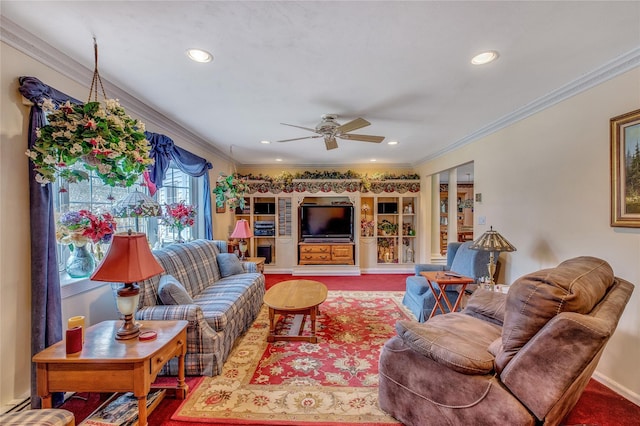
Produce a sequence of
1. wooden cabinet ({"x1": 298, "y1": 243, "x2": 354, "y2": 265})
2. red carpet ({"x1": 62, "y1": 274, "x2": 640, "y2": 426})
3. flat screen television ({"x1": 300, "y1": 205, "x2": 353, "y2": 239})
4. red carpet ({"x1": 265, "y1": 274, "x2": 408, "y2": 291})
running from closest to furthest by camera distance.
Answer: red carpet ({"x1": 62, "y1": 274, "x2": 640, "y2": 426}) → red carpet ({"x1": 265, "y1": 274, "x2": 408, "y2": 291}) → wooden cabinet ({"x1": 298, "y1": 243, "x2": 354, "y2": 265}) → flat screen television ({"x1": 300, "y1": 205, "x2": 353, "y2": 239})

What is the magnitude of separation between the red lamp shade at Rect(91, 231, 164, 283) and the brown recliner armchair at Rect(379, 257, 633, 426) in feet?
5.66


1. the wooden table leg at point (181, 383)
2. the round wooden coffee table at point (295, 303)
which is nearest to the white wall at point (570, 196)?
the round wooden coffee table at point (295, 303)

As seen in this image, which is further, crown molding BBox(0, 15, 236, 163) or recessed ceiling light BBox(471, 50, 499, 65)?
recessed ceiling light BBox(471, 50, 499, 65)

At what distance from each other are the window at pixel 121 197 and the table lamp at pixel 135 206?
14cm

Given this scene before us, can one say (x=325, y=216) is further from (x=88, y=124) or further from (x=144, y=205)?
Answer: (x=88, y=124)

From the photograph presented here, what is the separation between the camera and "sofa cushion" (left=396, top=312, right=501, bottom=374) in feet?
4.63

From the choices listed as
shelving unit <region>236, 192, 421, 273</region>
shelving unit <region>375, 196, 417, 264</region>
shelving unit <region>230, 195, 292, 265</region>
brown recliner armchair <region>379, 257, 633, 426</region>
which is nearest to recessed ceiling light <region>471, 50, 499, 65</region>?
brown recliner armchair <region>379, 257, 633, 426</region>

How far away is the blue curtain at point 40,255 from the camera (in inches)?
66.3

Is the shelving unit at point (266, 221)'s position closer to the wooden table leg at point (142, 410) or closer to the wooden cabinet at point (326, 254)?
the wooden cabinet at point (326, 254)

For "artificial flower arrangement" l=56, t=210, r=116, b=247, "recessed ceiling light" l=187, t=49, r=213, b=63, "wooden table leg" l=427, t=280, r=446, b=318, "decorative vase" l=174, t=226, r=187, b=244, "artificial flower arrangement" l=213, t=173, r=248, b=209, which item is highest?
"recessed ceiling light" l=187, t=49, r=213, b=63

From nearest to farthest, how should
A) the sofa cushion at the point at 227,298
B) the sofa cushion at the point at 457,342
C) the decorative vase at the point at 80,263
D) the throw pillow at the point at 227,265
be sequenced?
the sofa cushion at the point at 457,342 → the decorative vase at the point at 80,263 → the sofa cushion at the point at 227,298 → the throw pillow at the point at 227,265

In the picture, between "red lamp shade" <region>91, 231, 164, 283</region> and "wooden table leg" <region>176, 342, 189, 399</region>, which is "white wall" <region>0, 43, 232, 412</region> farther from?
"wooden table leg" <region>176, 342, 189, 399</region>

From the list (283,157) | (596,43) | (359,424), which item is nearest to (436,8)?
(596,43)

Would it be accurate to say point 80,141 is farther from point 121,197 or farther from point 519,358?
point 519,358
